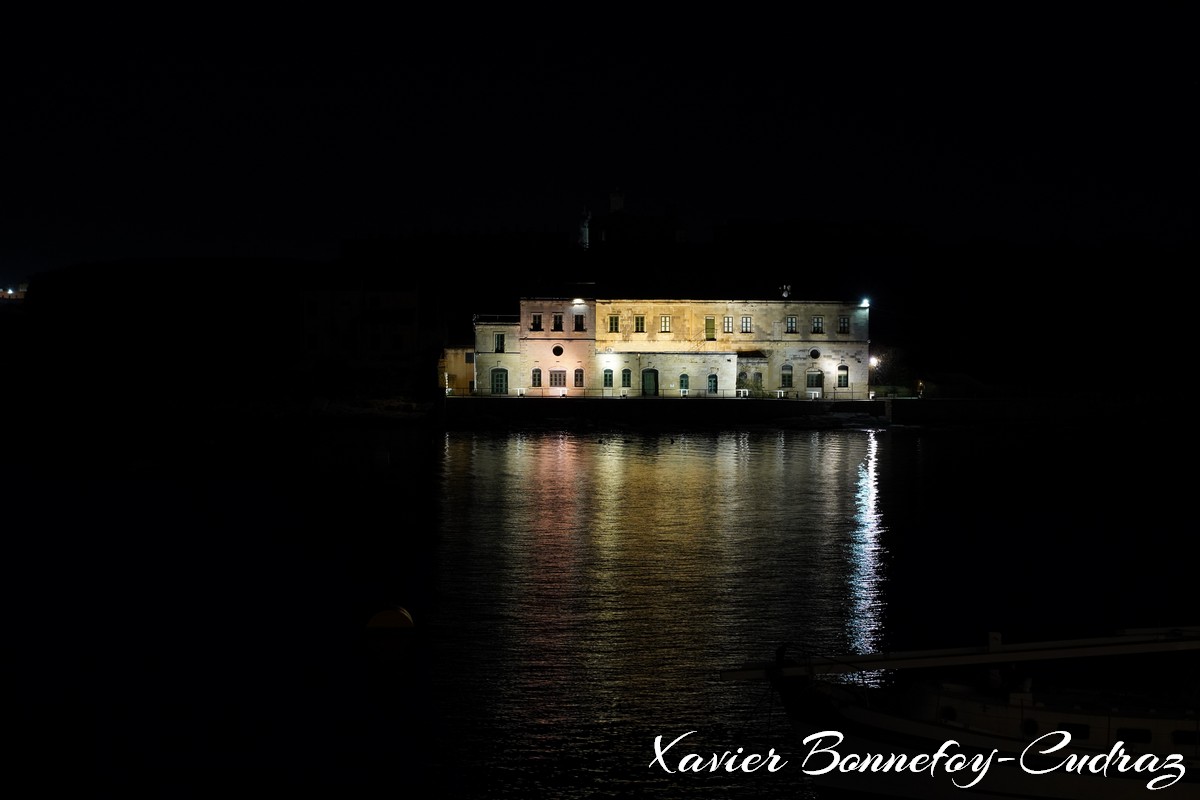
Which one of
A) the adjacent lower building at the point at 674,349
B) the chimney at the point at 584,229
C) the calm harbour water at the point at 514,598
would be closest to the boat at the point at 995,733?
the calm harbour water at the point at 514,598

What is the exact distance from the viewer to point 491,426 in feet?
198

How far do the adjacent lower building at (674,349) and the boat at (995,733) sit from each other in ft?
164

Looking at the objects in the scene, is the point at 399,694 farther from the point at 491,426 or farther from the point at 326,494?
the point at 491,426

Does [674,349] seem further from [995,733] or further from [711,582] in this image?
[995,733]

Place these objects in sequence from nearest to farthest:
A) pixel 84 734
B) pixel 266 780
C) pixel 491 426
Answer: pixel 266 780 < pixel 84 734 < pixel 491 426

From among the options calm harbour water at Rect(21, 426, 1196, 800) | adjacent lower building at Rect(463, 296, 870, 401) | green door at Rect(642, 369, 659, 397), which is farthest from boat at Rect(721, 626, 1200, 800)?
green door at Rect(642, 369, 659, 397)

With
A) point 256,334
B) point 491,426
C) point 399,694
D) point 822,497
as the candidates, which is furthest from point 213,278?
point 399,694

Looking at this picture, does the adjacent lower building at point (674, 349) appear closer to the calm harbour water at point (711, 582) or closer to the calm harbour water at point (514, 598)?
the calm harbour water at point (711, 582)

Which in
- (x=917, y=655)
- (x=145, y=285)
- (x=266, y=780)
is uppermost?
(x=145, y=285)

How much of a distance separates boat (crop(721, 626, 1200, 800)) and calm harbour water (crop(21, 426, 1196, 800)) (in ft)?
4.92

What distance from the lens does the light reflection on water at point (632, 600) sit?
16.0 meters

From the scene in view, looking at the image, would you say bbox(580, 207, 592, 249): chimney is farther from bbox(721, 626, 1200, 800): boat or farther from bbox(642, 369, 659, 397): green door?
bbox(721, 626, 1200, 800): boat

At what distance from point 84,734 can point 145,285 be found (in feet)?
315

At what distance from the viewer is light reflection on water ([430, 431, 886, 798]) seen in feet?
52.6
